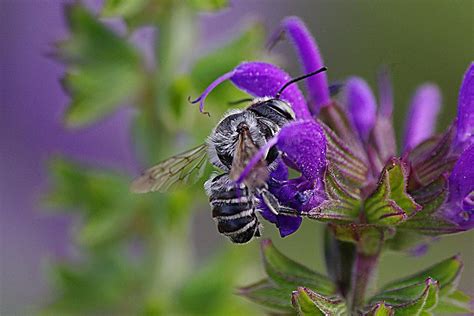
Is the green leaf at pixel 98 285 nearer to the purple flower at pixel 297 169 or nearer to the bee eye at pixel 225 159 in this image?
the bee eye at pixel 225 159

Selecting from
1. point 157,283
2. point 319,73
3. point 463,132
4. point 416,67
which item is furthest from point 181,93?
point 416,67

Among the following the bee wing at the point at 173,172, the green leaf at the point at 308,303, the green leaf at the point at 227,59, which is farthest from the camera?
the green leaf at the point at 227,59

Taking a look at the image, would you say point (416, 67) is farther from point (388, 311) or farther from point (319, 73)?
point (388, 311)

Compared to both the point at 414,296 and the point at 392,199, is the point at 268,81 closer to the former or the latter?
the point at 392,199

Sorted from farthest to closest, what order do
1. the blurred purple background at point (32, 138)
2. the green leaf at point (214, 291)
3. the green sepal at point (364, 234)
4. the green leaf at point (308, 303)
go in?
the blurred purple background at point (32, 138) < the green leaf at point (214, 291) < the green sepal at point (364, 234) < the green leaf at point (308, 303)

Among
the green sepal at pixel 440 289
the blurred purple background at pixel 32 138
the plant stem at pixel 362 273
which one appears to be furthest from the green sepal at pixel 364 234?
the blurred purple background at pixel 32 138

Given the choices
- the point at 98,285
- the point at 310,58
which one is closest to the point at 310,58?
the point at 310,58

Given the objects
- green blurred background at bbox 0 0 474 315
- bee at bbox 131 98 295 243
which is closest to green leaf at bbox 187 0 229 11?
green blurred background at bbox 0 0 474 315
